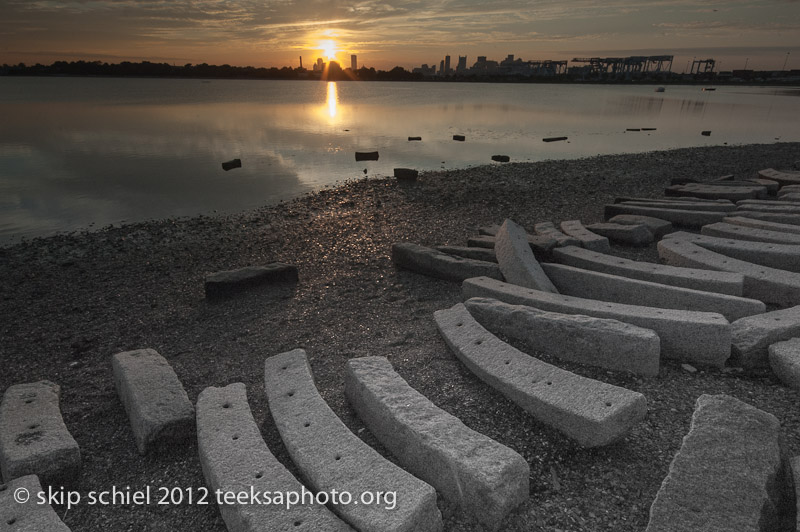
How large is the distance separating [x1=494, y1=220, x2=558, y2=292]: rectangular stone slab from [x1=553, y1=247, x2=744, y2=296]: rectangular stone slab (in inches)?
27.6

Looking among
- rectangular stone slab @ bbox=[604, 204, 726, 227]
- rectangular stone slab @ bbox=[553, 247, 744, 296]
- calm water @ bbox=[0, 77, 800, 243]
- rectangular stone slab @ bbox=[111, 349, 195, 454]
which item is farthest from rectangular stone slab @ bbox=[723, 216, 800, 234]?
calm water @ bbox=[0, 77, 800, 243]

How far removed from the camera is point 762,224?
7172 mm

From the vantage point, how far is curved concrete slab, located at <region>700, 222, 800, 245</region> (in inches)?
256

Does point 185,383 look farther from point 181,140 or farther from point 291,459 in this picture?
point 181,140

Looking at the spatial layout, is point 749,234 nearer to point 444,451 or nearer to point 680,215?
point 680,215

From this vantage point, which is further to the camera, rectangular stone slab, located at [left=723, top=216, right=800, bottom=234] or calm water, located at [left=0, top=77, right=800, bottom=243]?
calm water, located at [left=0, top=77, right=800, bottom=243]

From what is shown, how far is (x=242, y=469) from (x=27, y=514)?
1.17m

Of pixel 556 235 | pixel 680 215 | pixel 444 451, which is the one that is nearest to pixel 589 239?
pixel 556 235

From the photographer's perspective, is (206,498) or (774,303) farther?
(774,303)

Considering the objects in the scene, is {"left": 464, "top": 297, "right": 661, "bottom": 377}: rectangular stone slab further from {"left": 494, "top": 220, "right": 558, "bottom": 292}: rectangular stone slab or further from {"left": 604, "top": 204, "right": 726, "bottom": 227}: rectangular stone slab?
{"left": 604, "top": 204, "right": 726, "bottom": 227}: rectangular stone slab

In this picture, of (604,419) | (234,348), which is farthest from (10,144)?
(604,419)

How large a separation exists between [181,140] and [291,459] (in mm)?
27939

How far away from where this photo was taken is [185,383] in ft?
14.9

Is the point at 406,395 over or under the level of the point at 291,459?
over
